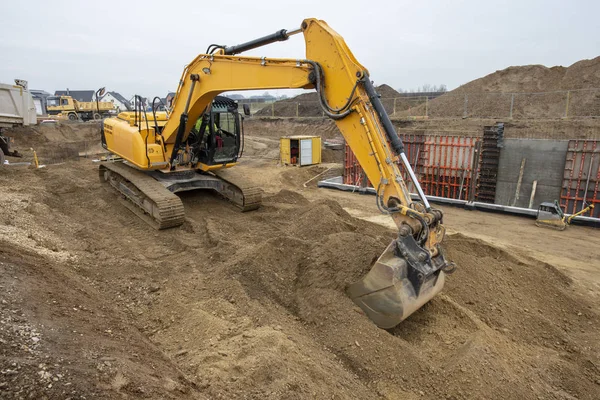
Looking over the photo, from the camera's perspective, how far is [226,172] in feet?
31.3

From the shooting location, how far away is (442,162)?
37.8 feet

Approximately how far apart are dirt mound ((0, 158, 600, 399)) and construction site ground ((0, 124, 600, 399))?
2cm

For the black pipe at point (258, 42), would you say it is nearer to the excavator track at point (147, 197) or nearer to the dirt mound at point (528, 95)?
the excavator track at point (147, 197)

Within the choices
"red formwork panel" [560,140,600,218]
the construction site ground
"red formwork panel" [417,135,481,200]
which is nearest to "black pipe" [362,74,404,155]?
the construction site ground

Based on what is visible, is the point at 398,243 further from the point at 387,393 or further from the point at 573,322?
the point at 573,322

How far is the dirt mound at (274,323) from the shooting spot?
307 cm

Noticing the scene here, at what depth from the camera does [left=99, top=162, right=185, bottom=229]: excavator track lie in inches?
280

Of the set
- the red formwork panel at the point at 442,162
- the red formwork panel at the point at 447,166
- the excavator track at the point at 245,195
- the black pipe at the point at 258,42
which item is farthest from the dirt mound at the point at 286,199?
the red formwork panel at the point at 447,166

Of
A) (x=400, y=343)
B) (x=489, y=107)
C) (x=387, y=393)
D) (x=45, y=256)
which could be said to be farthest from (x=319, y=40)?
(x=489, y=107)

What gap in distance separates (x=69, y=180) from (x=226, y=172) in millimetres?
4718

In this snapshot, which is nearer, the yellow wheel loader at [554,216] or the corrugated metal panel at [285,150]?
the yellow wheel loader at [554,216]

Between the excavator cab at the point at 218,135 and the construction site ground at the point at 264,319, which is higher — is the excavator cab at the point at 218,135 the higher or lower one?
the higher one

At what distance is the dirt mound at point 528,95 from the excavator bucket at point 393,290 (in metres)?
19.2

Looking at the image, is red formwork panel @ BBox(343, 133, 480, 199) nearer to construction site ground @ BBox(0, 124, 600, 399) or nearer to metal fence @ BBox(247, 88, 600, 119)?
construction site ground @ BBox(0, 124, 600, 399)
